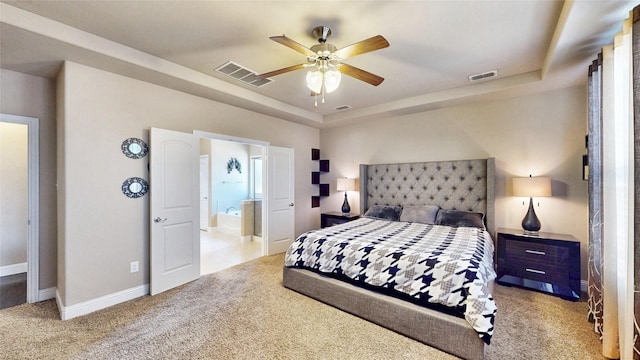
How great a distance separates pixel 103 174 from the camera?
8.95 ft

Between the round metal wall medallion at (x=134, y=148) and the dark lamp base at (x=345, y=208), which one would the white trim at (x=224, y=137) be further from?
the dark lamp base at (x=345, y=208)

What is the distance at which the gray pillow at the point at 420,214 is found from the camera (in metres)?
3.87

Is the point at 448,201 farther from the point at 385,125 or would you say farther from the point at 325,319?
the point at 325,319

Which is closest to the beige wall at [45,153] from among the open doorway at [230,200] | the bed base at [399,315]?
the open doorway at [230,200]

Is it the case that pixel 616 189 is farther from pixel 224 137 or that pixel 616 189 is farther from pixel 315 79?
pixel 224 137

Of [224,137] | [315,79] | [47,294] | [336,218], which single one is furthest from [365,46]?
[47,294]

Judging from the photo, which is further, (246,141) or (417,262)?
(246,141)

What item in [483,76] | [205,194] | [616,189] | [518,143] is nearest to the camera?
[616,189]

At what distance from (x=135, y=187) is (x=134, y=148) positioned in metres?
0.44

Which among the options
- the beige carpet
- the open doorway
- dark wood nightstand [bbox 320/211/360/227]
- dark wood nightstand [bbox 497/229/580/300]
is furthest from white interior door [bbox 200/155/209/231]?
dark wood nightstand [bbox 497/229/580/300]

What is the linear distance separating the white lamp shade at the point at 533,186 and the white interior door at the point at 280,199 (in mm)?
3455

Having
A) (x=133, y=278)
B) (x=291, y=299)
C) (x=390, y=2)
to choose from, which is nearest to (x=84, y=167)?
(x=133, y=278)

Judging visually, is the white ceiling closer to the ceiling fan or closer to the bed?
the ceiling fan

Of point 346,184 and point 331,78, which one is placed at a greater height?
point 331,78
